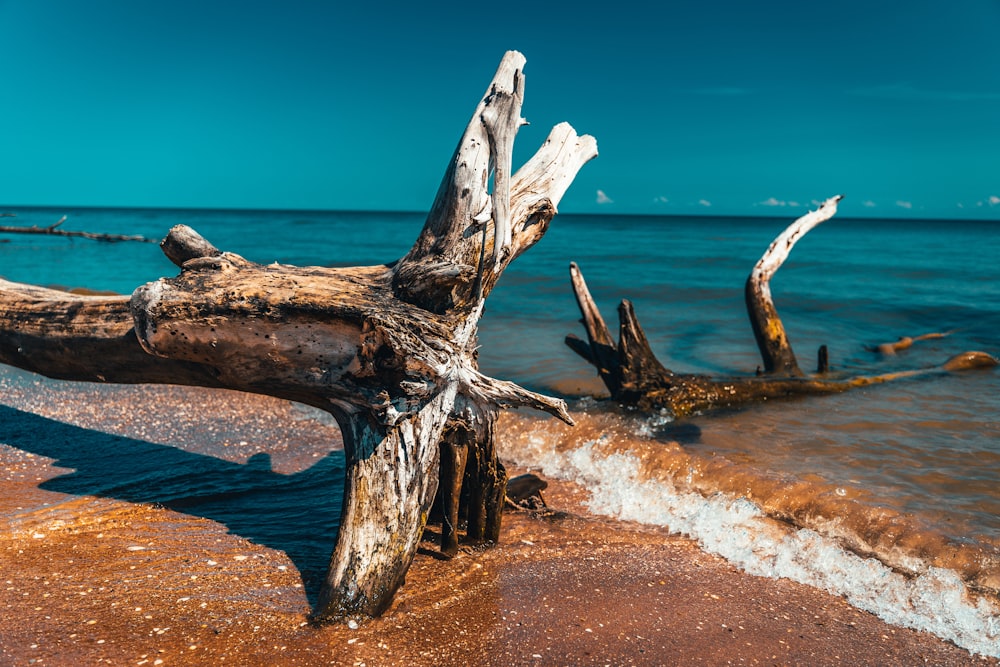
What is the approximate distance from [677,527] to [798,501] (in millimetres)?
1016

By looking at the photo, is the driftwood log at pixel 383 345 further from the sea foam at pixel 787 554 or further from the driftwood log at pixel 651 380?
the driftwood log at pixel 651 380

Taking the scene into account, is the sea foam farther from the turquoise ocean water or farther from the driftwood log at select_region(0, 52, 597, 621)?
the driftwood log at select_region(0, 52, 597, 621)

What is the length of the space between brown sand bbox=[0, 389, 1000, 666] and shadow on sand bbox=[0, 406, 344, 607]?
0.58 ft

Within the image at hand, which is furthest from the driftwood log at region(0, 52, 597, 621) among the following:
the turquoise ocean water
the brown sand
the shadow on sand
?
the turquoise ocean water

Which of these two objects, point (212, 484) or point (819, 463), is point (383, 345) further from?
point (819, 463)

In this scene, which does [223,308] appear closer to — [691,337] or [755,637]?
[755,637]

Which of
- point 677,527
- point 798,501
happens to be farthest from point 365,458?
point 798,501

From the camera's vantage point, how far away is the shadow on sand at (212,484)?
410 centimetres

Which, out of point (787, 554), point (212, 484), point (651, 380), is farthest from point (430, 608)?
point (651, 380)

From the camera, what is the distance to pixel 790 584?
3.81 meters

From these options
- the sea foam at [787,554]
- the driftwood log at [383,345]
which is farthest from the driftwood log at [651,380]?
the driftwood log at [383,345]

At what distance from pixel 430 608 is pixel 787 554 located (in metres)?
2.12

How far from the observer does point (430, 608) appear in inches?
131

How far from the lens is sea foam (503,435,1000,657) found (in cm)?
353
